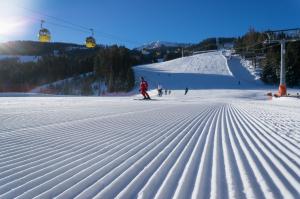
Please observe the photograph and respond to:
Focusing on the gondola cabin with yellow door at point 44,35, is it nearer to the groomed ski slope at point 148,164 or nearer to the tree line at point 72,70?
the groomed ski slope at point 148,164

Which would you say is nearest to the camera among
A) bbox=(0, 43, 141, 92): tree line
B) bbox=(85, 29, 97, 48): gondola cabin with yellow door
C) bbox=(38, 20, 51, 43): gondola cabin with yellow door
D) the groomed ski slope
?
the groomed ski slope

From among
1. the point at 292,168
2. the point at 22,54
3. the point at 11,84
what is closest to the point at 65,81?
the point at 11,84

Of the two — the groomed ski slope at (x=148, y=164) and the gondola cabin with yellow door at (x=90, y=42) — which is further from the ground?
the gondola cabin with yellow door at (x=90, y=42)

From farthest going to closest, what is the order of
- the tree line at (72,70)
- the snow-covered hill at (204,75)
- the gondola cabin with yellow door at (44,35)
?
the tree line at (72,70) → the snow-covered hill at (204,75) → the gondola cabin with yellow door at (44,35)

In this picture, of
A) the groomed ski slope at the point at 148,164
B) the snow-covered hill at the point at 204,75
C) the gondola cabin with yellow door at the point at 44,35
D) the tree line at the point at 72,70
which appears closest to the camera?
the groomed ski slope at the point at 148,164

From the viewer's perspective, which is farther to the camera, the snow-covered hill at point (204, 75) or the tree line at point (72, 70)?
the tree line at point (72, 70)

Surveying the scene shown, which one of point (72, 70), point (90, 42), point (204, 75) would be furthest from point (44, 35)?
point (72, 70)

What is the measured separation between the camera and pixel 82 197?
3498 millimetres

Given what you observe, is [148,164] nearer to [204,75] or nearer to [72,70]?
[204,75]

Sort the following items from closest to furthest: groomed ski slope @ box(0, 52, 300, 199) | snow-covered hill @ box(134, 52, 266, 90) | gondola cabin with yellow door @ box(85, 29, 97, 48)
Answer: groomed ski slope @ box(0, 52, 300, 199), gondola cabin with yellow door @ box(85, 29, 97, 48), snow-covered hill @ box(134, 52, 266, 90)

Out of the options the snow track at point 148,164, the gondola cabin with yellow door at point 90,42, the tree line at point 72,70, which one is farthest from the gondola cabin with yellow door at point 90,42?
the tree line at point 72,70

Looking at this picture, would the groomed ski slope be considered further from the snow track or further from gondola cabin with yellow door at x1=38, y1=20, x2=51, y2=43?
gondola cabin with yellow door at x1=38, y1=20, x2=51, y2=43

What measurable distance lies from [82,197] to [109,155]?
1.95m

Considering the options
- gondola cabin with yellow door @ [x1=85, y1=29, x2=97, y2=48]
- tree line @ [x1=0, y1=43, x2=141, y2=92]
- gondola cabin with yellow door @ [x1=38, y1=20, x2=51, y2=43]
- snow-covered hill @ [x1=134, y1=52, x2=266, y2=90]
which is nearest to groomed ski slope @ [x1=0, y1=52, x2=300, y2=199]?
gondola cabin with yellow door @ [x1=38, y1=20, x2=51, y2=43]
